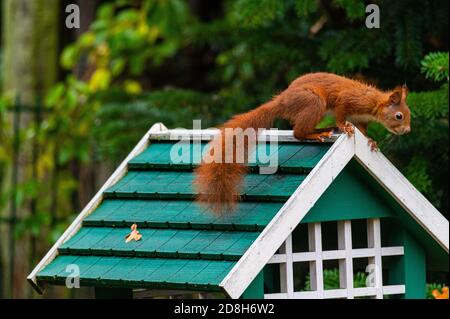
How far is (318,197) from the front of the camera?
135 inches

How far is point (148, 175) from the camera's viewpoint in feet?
13.0

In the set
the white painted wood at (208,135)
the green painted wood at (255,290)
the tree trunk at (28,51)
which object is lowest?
the green painted wood at (255,290)

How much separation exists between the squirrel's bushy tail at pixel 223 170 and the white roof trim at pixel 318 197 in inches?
8.8

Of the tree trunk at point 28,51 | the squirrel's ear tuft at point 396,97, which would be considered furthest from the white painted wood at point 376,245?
the tree trunk at point 28,51

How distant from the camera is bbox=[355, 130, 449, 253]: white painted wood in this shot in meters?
3.55

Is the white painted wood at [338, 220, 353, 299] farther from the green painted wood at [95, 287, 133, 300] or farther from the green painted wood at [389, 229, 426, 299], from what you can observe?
the green painted wood at [95, 287, 133, 300]

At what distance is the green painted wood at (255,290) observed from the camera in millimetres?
3350

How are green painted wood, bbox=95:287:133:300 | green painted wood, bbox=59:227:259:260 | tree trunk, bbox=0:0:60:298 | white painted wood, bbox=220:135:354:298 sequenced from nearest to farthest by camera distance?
white painted wood, bbox=220:135:354:298
green painted wood, bbox=59:227:259:260
green painted wood, bbox=95:287:133:300
tree trunk, bbox=0:0:60:298

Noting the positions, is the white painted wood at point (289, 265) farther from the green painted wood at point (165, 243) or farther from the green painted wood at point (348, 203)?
the green painted wood at point (165, 243)

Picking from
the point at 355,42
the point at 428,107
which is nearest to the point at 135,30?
the point at 355,42

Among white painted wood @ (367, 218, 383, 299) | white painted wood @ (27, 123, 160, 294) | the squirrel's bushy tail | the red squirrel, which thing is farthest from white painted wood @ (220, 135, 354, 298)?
white painted wood @ (27, 123, 160, 294)

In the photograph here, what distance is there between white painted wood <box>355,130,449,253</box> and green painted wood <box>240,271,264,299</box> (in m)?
0.56

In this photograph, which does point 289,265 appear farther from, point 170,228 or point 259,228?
point 170,228
